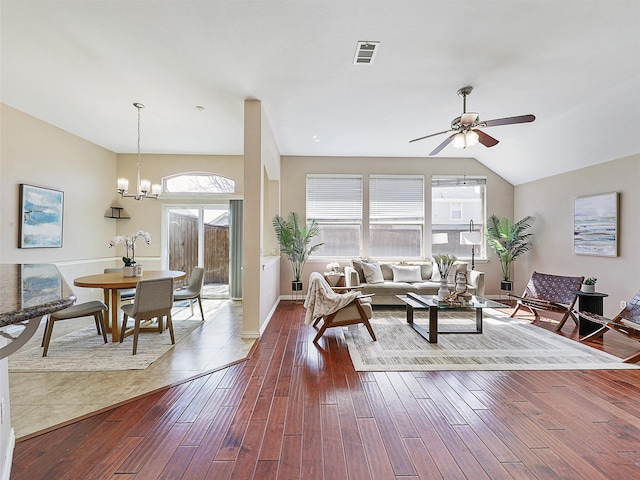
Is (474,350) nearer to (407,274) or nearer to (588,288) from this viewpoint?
(588,288)

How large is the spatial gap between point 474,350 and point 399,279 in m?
2.51

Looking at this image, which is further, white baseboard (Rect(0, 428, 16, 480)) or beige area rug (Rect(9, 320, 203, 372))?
beige area rug (Rect(9, 320, 203, 372))

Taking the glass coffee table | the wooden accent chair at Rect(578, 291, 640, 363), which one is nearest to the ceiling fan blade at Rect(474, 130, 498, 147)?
the glass coffee table

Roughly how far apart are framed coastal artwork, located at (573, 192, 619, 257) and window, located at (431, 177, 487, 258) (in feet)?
5.92

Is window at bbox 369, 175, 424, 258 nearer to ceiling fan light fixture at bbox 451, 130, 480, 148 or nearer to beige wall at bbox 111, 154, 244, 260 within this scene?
beige wall at bbox 111, 154, 244, 260

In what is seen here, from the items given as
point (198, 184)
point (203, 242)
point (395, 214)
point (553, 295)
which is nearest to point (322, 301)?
point (395, 214)

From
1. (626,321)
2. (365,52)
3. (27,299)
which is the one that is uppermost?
(365,52)

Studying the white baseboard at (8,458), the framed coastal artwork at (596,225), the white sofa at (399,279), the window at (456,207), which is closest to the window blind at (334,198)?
the white sofa at (399,279)

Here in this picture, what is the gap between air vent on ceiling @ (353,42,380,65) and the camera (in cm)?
287

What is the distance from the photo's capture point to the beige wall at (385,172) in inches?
265

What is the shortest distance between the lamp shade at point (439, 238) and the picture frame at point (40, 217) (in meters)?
6.81

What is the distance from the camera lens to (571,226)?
5.39m

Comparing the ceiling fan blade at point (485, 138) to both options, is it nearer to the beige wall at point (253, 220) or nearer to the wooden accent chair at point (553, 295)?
the wooden accent chair at point (553, 295)

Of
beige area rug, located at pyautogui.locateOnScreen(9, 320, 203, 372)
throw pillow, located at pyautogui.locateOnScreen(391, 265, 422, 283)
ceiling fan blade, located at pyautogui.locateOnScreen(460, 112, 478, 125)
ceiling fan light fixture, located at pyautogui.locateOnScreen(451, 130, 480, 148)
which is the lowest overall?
beige area rug, located at pyautogui.locateOnScreen(9, 320, 203, 372)
